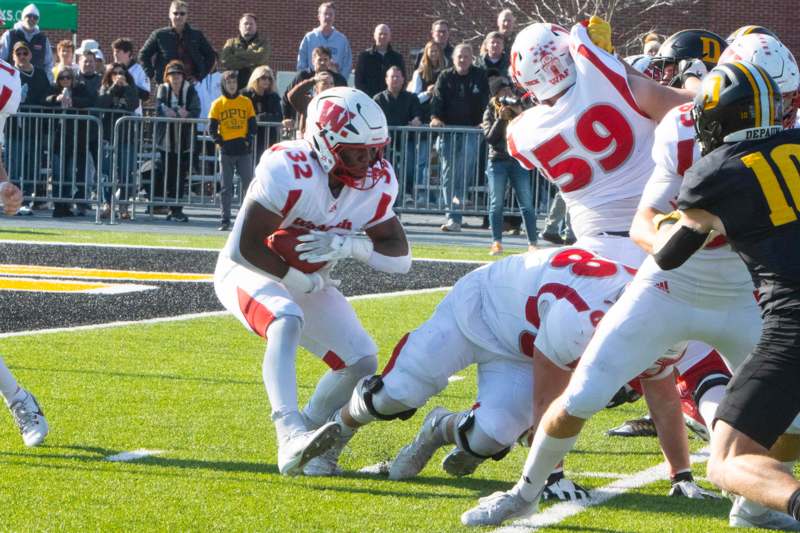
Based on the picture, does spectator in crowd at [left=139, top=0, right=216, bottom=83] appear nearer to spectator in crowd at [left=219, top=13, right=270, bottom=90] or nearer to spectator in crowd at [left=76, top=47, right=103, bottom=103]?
spectator in crowd at [left=219, top=13, right=270, bottom=90]

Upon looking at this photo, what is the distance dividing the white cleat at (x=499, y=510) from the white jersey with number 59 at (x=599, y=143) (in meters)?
1.24

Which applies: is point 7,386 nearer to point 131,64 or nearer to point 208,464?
point 208,464

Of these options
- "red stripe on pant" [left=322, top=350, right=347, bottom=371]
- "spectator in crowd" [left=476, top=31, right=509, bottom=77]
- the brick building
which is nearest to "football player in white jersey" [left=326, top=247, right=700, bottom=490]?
"red stripe on pant" [left=322, top=350, right=347, bottom=371]

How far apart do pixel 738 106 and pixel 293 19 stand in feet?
84.7

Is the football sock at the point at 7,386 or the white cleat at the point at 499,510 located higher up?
the football sock at the point at 7,386

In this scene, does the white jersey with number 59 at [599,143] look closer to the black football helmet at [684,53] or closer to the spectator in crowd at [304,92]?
the black football helmet at [684,53]

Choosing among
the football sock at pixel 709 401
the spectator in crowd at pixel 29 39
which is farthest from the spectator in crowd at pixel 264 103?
the football sock at pixel 709 401

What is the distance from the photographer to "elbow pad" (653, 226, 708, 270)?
4.46 metres

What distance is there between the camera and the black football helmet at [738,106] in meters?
4.44

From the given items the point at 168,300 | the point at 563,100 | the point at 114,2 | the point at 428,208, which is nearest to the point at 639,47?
the point at 114,2

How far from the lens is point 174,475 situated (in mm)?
5703

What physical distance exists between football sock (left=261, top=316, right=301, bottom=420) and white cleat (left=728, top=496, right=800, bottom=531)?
1.72 metres

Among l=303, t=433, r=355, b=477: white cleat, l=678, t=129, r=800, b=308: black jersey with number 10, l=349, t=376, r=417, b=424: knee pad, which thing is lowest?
l=303, t=433, r=355, b=477: white cleat

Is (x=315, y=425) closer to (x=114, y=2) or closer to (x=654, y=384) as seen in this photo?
(x=654, y=384)
